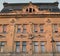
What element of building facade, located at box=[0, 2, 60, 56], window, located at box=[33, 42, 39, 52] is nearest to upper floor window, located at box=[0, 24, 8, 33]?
building facade, located at box=[0, 2, 60, 56]

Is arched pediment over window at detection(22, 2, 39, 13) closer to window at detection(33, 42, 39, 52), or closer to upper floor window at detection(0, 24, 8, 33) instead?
upper floor window at detection(0, 24, 8, 33)

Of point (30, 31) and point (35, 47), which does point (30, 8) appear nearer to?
point (30, 31)

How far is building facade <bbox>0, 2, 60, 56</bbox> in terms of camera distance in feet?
108

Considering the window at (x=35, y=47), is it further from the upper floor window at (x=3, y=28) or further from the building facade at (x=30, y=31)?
the upper floor window at (x=3, y=28)

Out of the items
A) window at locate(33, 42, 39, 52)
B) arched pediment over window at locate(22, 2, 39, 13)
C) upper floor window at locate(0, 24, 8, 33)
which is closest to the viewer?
window at locate(33, 42, 39, 52)

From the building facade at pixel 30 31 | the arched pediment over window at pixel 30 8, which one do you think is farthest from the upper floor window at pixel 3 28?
the arched pediment over window at pixel 30 8

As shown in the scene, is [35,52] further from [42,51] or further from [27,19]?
[27,19]

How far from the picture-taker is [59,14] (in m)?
34.6

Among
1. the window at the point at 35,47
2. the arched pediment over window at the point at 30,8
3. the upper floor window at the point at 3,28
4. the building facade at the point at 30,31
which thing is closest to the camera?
the building facade at the point at 30,31

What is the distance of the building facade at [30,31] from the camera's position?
3296 centimetres

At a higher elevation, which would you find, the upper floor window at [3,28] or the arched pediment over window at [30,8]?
the arched pediment over window at [30,8]

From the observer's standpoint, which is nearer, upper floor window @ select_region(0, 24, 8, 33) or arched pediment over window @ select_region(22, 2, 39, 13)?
upper floor window @ select_region(0, 24, 8, 33)

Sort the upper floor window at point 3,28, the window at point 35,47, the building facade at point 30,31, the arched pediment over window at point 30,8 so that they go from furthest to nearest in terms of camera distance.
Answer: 1. the arched pediment over window at point 30,8
2. the upper floor window at point 3,28
3. the window at point 35,47
4. the building facade at point 30,31

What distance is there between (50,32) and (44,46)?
2.45 meters
